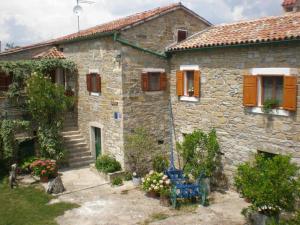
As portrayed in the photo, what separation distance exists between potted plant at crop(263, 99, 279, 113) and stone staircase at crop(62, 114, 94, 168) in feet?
27.6

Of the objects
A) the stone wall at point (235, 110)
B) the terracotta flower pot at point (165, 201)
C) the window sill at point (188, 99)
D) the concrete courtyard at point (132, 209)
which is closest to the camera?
the concrete courtyard at point (132, 209)

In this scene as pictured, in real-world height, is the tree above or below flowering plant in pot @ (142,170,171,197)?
above

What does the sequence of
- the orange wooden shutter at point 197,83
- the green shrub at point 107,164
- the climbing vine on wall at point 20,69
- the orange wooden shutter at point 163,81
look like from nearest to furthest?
1. the orange wooden shutter at point 197,83
2. the green shrub at point 107,164
3. the orange wooden shutter at point 163,81
4. the climbing vine on wall at point 20,69

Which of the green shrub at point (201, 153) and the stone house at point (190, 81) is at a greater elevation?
the stone house at point (190, 81)

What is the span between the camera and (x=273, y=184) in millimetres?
8367

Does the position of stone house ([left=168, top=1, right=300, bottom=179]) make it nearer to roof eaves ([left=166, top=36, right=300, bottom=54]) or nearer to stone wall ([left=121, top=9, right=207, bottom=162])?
roof eaves ([left=166, top=36, right=300, bottom=54])

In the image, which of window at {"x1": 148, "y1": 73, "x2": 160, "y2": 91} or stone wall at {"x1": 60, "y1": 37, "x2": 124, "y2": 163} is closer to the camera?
stone wall at {"x1": 60, "y1": 37, "x2": 124, "y2": 163}

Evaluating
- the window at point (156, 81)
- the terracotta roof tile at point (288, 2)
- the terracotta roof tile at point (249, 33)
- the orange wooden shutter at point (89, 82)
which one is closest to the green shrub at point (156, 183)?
the window at point (156, 81)

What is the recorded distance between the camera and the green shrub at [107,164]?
13.8m

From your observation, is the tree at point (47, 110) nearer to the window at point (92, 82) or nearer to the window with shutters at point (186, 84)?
the window at point (92, 82)

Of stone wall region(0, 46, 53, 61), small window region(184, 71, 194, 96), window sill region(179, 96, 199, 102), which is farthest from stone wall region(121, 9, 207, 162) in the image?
stone wall region(0, 46, 53, 61)

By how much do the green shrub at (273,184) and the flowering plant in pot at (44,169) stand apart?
7889 millimetres

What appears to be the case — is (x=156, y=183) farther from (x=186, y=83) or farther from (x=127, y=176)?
(x=186, y=83)

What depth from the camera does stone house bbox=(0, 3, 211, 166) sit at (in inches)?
528
